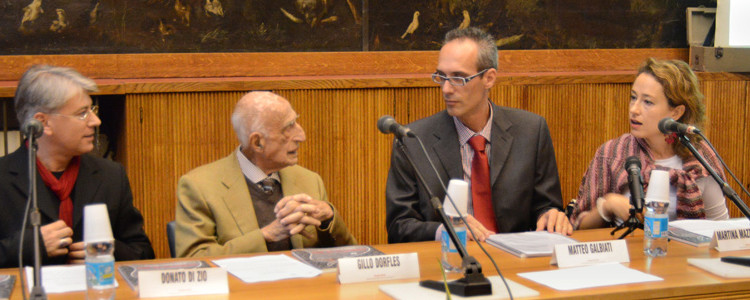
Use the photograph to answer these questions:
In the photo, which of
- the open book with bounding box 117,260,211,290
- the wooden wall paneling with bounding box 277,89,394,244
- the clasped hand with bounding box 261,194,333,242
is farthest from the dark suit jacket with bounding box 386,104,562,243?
the wooden wall paneling with bounding box 277,89,394,244

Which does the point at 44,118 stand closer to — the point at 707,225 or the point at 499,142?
the point at 499,142

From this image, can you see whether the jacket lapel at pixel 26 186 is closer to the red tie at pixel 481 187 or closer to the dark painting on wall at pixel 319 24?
the red tie at pixel 481 187

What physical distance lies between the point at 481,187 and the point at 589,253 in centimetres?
96

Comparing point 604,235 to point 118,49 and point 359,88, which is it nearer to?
point 359,88

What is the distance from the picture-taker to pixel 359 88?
5.44 metres

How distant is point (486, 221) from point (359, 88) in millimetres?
1761

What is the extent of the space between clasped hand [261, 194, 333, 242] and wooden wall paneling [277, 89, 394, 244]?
6.39 ft

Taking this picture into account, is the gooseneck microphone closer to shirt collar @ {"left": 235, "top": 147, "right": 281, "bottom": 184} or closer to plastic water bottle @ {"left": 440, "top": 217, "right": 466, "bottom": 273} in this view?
plastic water bottle @ {"left": 440, "top": 217, "right": 466, "bottom": 273}

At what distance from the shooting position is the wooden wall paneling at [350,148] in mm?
5398

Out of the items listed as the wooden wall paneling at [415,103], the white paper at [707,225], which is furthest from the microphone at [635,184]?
the wooden wall paneling at [415,103]

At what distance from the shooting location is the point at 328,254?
3156 millimetres

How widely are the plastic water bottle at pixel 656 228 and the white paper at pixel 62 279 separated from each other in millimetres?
1894

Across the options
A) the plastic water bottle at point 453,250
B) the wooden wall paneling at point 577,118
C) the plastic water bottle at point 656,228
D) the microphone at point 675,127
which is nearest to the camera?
the plastic water bottle at point 453,250

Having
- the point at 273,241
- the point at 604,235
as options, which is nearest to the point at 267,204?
the point at 273,241
